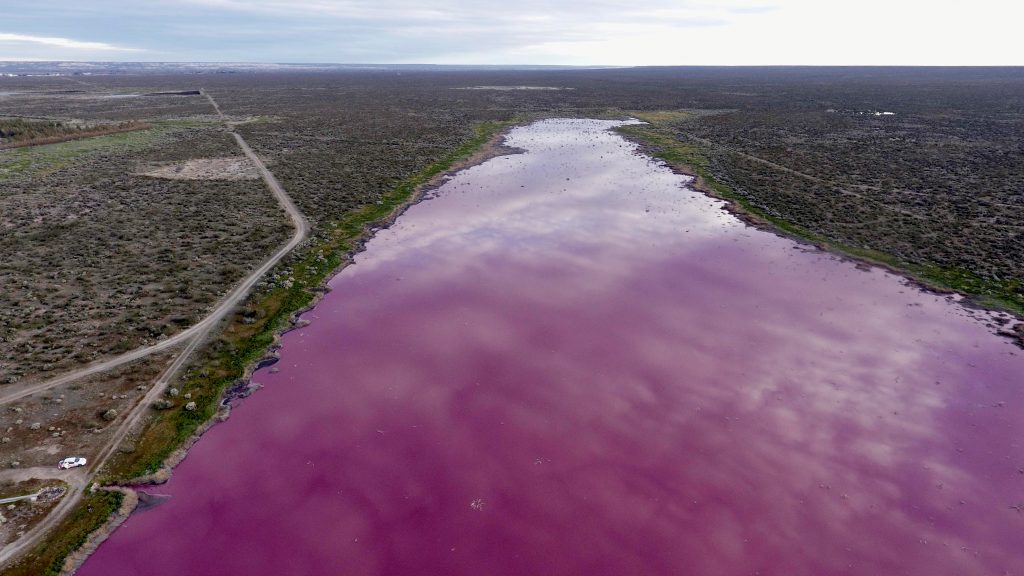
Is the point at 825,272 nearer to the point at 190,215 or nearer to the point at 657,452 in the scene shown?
the point at 657,452

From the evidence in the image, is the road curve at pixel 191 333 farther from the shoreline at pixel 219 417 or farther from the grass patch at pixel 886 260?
the grass patch at pixel 886 260

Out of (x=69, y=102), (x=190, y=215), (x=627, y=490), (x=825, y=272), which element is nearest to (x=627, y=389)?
(x=627, y=490)

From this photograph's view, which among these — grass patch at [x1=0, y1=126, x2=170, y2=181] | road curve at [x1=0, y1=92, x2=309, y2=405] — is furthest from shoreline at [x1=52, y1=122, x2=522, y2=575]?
grass patch at [x1=0, y1=126, x2=170, y2=181]

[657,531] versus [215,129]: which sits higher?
[215,129]

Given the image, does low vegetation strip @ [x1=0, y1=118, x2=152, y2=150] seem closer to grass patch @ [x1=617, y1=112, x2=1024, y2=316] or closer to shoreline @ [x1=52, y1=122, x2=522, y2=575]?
shoreline @ [x1=52, y1=122, x2=522, y2=575]

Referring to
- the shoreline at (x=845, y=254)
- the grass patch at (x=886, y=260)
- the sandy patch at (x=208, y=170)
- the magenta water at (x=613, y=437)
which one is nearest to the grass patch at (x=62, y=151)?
the sandy patch at (x=208, y=170)
